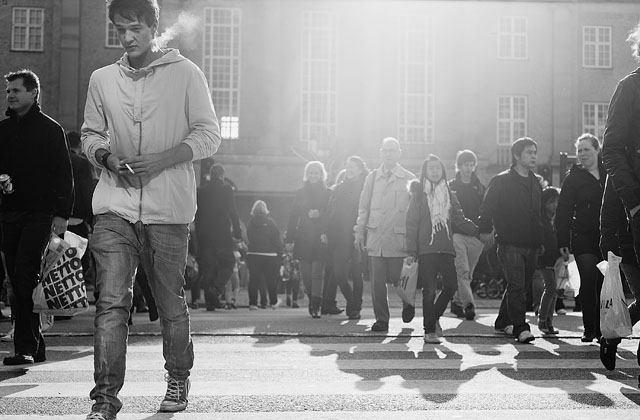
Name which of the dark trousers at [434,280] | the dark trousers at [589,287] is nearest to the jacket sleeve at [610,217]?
the dark trousers at [589,287]

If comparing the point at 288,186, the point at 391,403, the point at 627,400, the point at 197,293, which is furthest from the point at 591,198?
the point at 288,186

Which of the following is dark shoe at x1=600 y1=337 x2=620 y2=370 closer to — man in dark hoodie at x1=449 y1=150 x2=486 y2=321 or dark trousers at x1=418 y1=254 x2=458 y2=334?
dark trousers at x1=418 y1=254 x2=458 y2=334

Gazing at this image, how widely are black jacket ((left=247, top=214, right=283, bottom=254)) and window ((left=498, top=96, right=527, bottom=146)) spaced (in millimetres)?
25750

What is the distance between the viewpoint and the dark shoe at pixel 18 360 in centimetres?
738

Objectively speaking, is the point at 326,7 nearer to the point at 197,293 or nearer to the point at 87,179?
the point at 197,293

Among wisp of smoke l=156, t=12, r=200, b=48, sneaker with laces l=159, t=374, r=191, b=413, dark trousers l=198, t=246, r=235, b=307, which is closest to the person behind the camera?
sneaker with laces l=159, t=374, r=191, b=413

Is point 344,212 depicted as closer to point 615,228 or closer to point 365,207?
point 365,207

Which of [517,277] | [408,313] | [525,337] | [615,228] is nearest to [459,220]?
[517,277]

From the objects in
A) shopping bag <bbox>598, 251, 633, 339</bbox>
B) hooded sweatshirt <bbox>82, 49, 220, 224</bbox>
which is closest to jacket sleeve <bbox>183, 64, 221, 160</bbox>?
hooded sweatshirt <bbox>82, 49, 220, 224</bbox>

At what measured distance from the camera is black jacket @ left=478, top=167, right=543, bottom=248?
986 centimetres

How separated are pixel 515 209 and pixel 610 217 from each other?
3282 millimetres

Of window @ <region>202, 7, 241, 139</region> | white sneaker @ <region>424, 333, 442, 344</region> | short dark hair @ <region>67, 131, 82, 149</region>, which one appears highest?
window @ <region>202, 7, 241, 139</region>

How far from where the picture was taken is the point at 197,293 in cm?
1634

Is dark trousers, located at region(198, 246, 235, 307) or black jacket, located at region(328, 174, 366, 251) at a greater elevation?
black jacket, located at region(328, 174, 366, 251)
